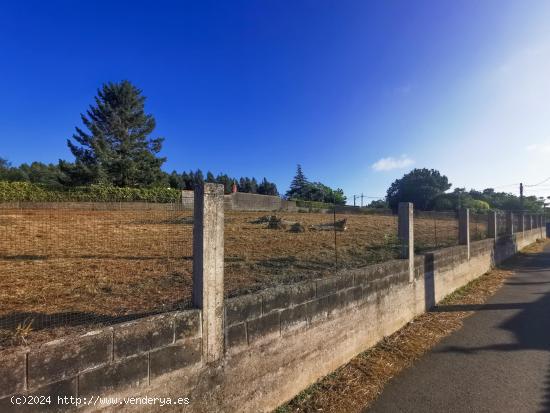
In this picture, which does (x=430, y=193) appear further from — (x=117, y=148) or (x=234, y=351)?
(x=234, y=351)

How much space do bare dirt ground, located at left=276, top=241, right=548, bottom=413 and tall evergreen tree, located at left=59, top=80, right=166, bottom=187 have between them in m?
33.0

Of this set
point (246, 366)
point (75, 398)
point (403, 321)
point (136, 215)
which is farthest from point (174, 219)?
point (403, 321)

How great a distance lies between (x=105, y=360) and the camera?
1989 mm

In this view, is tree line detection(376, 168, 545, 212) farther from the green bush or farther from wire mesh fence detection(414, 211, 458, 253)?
the green bush

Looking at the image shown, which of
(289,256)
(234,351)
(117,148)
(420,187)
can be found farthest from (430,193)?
(234,351)

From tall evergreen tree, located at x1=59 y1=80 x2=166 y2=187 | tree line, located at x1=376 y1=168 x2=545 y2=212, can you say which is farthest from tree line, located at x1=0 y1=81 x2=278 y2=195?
tree line, located at x1=376 y1=168 x2=545 y2=212

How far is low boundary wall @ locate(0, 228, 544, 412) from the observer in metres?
1.82

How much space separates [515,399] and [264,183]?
78.3 metres

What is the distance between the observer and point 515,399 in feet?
10.4

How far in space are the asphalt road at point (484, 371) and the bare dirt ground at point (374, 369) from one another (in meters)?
0.12

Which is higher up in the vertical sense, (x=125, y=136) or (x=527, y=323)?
(x=125, y=136)

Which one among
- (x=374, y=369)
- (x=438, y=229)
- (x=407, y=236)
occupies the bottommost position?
(x=374, y=369)

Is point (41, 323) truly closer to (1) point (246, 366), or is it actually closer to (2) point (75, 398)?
(2) point (75, 398)

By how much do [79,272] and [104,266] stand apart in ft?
1.33
